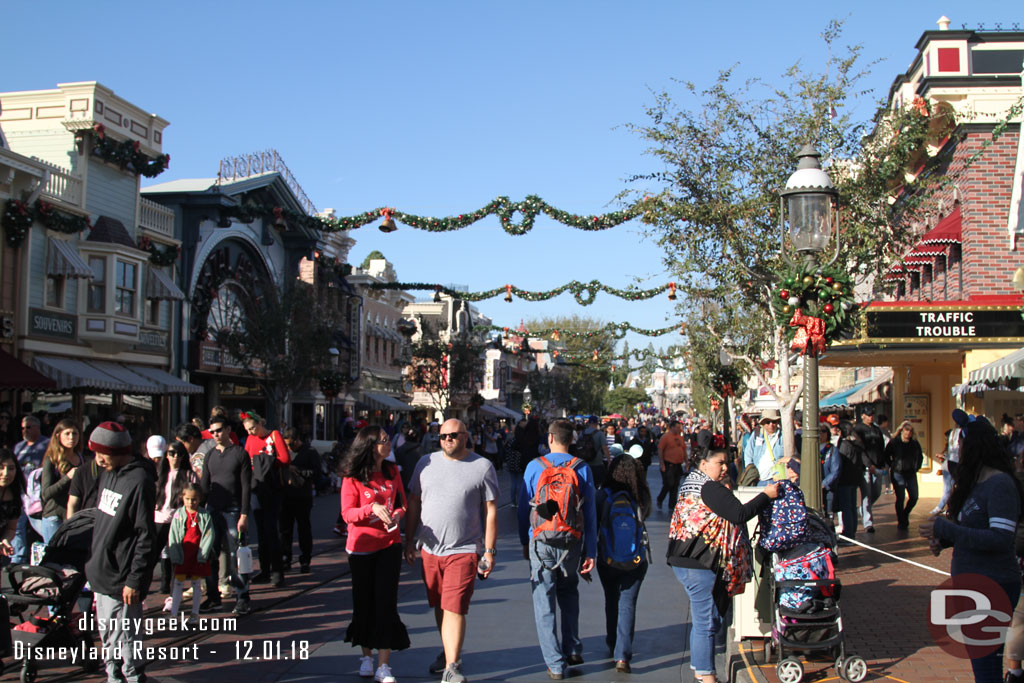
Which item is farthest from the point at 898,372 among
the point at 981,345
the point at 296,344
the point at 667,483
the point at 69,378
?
the point at 69,378

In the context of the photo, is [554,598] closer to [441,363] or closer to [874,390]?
[874,390]

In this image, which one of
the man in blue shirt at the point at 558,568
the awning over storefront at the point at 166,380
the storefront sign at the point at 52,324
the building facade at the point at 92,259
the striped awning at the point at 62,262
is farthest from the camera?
the awning over storefront at the point at 166,380

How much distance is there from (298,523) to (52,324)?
1449 centimetres

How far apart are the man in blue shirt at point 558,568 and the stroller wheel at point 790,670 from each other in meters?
1.46

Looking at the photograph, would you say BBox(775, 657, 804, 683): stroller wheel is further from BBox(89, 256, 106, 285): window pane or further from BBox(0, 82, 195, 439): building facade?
BBox(89, 256, 106, 285): window pane

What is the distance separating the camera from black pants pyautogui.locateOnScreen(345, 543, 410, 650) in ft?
21.9

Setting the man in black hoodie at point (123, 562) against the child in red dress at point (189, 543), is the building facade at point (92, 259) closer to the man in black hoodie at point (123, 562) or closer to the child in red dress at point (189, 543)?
the child in red dress at point (189, 543)

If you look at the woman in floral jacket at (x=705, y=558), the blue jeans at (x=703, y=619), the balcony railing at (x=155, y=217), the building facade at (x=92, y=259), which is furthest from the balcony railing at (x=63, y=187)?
the blue jeans at (x=703, y=619)

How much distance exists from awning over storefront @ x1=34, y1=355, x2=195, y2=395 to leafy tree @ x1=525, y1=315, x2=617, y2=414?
40489 mm

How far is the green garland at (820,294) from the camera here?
9.04 m

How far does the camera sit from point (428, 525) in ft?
21.9

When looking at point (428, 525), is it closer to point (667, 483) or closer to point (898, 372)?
point (667, 483)

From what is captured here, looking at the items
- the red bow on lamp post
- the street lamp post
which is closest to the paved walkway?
the street lamp post

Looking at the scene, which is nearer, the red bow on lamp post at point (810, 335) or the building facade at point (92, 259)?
the red bow on lamp post at point (810, 335)
